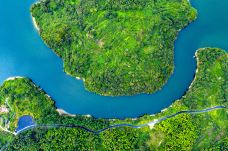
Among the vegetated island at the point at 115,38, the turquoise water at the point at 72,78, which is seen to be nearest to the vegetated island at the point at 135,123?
the turquoise water at the point at 72,78

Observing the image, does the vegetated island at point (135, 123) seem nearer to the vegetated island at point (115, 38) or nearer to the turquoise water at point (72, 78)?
the turquoise water at point (72, 78)

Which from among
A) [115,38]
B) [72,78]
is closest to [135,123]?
[72,78]

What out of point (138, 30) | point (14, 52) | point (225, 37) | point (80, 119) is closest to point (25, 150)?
point (80, 119)

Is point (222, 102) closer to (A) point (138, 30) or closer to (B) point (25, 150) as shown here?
(A) point (138, 30)

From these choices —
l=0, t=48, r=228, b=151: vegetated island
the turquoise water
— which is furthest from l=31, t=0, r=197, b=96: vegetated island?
l=0, t=48, r=228, b=151: vegetated island

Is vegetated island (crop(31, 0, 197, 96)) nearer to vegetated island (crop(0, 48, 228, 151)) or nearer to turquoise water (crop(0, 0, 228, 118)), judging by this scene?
turquoise water (crop(0, 0, 228, 118))

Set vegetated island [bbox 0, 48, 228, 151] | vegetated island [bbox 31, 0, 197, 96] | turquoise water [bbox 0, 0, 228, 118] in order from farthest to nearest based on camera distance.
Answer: turquoise water [bbox 0, 0, 228, 118], vegetated island [bbox 31, 0, 197, 96], vegetated island [bbox 0, 48, 228, 151]
